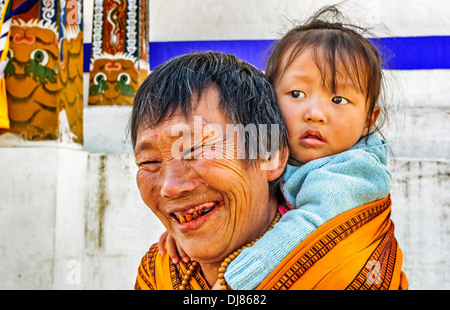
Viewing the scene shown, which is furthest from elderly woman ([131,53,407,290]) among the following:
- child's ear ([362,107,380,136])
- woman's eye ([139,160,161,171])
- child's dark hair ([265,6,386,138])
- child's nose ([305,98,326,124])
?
child's ear ([362,107,380,136])

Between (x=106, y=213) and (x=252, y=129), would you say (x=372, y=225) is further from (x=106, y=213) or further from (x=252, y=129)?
(x=106, y=213)

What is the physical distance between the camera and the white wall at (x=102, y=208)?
132 inches

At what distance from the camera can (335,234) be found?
1.38 meters

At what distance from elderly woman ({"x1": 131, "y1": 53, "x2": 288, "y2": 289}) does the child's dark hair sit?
212 mm

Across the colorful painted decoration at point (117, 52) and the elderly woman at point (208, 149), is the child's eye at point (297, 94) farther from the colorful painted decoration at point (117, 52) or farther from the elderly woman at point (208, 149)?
the colorful painted decoration at point (117, 52)

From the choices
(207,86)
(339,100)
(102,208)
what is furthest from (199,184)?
(102,208)

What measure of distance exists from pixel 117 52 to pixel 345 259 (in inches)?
158

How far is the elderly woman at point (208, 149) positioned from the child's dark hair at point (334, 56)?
0.21 meters

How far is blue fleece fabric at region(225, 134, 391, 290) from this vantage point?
4.45 feet

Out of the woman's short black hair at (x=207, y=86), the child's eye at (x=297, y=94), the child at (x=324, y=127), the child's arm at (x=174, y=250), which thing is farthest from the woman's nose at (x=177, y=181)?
the child's eye at (x=297, y=94)

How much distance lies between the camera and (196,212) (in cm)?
144

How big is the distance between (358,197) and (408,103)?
4.39 m

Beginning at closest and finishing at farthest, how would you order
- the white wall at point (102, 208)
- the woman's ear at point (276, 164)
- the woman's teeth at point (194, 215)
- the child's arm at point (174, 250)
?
the woman's teeth at point (194, 215), the woman's ear at point (276, 164), the child's arm at point (174, 250), the white wall at point (102, 208)
